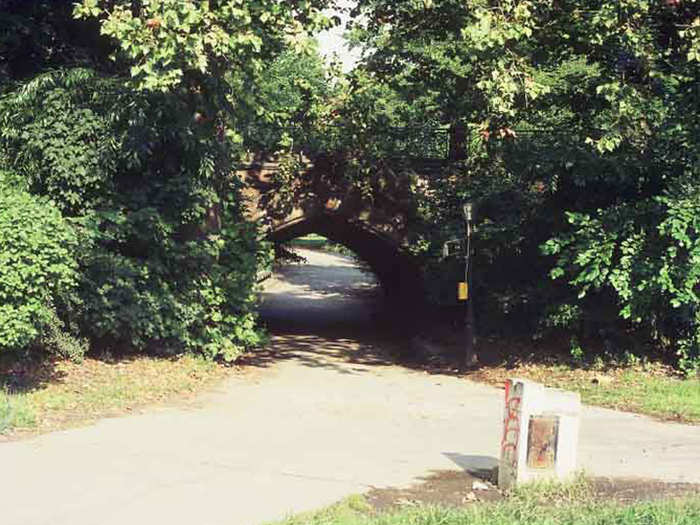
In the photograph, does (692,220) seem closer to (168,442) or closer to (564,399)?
(564,399)

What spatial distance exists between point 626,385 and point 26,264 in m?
8.39

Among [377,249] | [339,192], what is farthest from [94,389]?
[377,249]

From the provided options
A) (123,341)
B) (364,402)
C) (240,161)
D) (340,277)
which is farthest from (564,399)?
(340,277)

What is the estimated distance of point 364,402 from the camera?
12.7m

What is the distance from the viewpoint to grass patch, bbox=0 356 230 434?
32.4 ft

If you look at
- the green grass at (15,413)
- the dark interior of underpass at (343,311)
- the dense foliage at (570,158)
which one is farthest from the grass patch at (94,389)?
the dense foliage at (570,158)

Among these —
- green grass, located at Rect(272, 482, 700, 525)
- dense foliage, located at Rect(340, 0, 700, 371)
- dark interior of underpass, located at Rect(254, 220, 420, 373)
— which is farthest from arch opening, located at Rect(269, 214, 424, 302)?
green grass, located at Rect(272, 482, 700, 525)

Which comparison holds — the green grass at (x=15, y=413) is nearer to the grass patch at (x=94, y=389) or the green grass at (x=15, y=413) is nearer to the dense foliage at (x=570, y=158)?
the grass patch at (x=94, y=389)

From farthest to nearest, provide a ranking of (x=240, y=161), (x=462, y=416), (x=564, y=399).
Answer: (x=240, y=161)
(x=462, y=416)
(x=564, y=399)

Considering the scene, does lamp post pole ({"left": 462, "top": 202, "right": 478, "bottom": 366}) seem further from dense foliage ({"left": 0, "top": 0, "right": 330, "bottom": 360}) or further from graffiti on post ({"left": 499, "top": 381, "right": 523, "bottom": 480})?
graffiti on post ({"left": 499, "top": 381, "right": 523, "bottom": 480})

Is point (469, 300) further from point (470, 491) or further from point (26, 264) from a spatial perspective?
point (470, 491)

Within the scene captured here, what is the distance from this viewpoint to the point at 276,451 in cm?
905

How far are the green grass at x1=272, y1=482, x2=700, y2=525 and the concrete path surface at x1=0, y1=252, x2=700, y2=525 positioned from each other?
0.40 metres

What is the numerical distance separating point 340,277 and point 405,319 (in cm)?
1994
